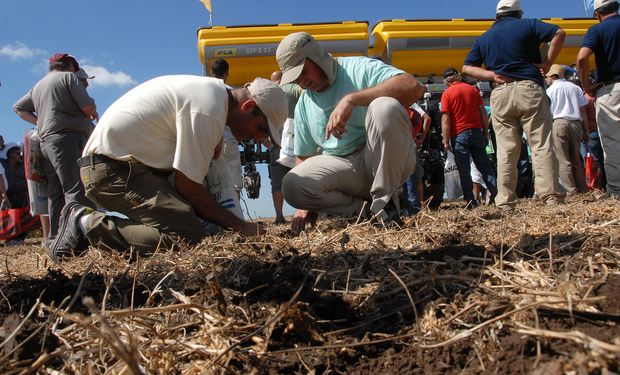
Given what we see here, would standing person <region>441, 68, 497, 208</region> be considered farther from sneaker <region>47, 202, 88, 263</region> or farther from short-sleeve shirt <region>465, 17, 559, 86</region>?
sneaker <region>47, 202, 88, 263</region>

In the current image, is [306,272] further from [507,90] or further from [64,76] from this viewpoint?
[64,76]

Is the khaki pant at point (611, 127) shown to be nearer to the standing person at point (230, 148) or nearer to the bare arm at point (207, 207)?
the bare arm at point (207, 207)

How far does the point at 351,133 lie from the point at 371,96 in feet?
1.10

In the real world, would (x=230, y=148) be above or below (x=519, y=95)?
below

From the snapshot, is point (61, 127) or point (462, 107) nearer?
point (61, 127)

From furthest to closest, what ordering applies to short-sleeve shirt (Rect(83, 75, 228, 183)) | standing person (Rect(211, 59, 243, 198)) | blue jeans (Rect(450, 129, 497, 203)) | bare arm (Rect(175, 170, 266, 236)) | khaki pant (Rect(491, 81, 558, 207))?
1. blue jeans (Rect(450, 129, 497, 203))
2. standing person (Rect(211, 59, 243, 198))
3. khaki pant (Rect(491, 81, 558, 207))
4. bare arm (Rect(175, 170, 266, 236))
5. short-sleeve shirt (Rect(83, 75, 228, 183))

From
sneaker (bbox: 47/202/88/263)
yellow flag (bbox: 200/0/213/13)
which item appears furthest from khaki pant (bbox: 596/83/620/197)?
yellow flag (bbox: 200/0/213/13)

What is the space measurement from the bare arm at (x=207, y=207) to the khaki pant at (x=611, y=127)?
314 cm

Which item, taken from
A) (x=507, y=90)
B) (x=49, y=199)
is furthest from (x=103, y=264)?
(x=507, y=90)

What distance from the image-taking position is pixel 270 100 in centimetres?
266

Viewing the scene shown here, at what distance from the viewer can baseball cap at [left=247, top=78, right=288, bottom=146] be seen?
2646mm

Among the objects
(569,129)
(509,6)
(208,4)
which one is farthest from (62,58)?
(208,4)

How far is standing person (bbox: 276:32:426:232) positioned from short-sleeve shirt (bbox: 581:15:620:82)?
207 centimetres

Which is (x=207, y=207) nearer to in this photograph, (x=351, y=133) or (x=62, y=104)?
(x=351, y=133)
